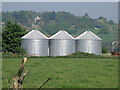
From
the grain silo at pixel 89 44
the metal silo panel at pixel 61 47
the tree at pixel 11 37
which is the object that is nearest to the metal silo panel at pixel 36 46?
the metal silo panel at pixel 61 47

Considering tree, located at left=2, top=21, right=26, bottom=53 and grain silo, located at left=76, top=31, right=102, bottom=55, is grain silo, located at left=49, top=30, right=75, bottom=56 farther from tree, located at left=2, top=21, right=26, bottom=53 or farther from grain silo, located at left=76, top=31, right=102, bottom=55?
tree, located at left=2, top=21, right=26, bottom=53

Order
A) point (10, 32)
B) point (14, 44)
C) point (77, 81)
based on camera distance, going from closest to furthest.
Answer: point (77, 81) < point (14, 44) < point (10, 32)

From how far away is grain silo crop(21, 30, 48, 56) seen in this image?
4722cm

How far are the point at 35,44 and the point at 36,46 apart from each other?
39 centimetres

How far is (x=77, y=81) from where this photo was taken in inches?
508

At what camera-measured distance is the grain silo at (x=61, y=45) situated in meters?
47.5

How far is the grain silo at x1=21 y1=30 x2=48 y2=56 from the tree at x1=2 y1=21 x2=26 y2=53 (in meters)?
3.59

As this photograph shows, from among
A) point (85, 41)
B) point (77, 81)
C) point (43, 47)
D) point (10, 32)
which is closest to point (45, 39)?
point (43, 47)

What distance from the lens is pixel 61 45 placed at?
48031mm

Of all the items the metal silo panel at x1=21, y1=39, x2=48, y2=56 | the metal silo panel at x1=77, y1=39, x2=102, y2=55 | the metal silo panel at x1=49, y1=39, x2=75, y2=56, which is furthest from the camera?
the metal silo panel at x1=77, y1=39, x2=102, y2=55

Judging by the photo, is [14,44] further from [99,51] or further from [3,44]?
[99,51]

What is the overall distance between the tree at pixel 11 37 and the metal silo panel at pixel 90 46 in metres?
9.38

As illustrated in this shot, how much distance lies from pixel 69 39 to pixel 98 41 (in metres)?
4.04

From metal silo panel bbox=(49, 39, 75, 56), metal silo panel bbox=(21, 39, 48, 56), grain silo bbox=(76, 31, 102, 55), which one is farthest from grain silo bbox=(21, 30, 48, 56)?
grain silo bbox=(76, 31, 102, 55)
